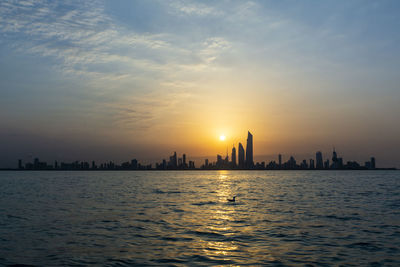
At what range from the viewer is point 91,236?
1072 inches

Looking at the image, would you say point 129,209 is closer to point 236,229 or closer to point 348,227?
point 236,229

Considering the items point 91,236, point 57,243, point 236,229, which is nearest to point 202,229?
point 236,229

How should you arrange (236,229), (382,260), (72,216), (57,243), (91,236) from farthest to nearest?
1. (72,216)
2. (236,229)
3. (91,236)
4. (57,243)
5. (382,260)

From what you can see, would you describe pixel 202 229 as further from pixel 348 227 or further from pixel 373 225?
pixel 373 225

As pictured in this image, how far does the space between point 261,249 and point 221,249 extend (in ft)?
8.87

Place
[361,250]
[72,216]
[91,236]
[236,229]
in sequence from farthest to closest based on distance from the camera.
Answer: [72,216]
[236,229]
[91,236]
[361,250]

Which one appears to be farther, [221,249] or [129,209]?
[129,209]

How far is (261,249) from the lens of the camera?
22750mm

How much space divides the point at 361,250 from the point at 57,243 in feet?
70.3

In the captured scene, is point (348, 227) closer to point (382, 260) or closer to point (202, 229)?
point (382, 260)

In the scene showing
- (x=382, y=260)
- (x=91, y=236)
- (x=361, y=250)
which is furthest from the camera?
(x=91, y=236)

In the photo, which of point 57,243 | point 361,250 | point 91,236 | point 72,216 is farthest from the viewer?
point 72,216

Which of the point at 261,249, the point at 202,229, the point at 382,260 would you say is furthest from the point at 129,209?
the point at 382,260

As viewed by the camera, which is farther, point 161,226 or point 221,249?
point 161,226
